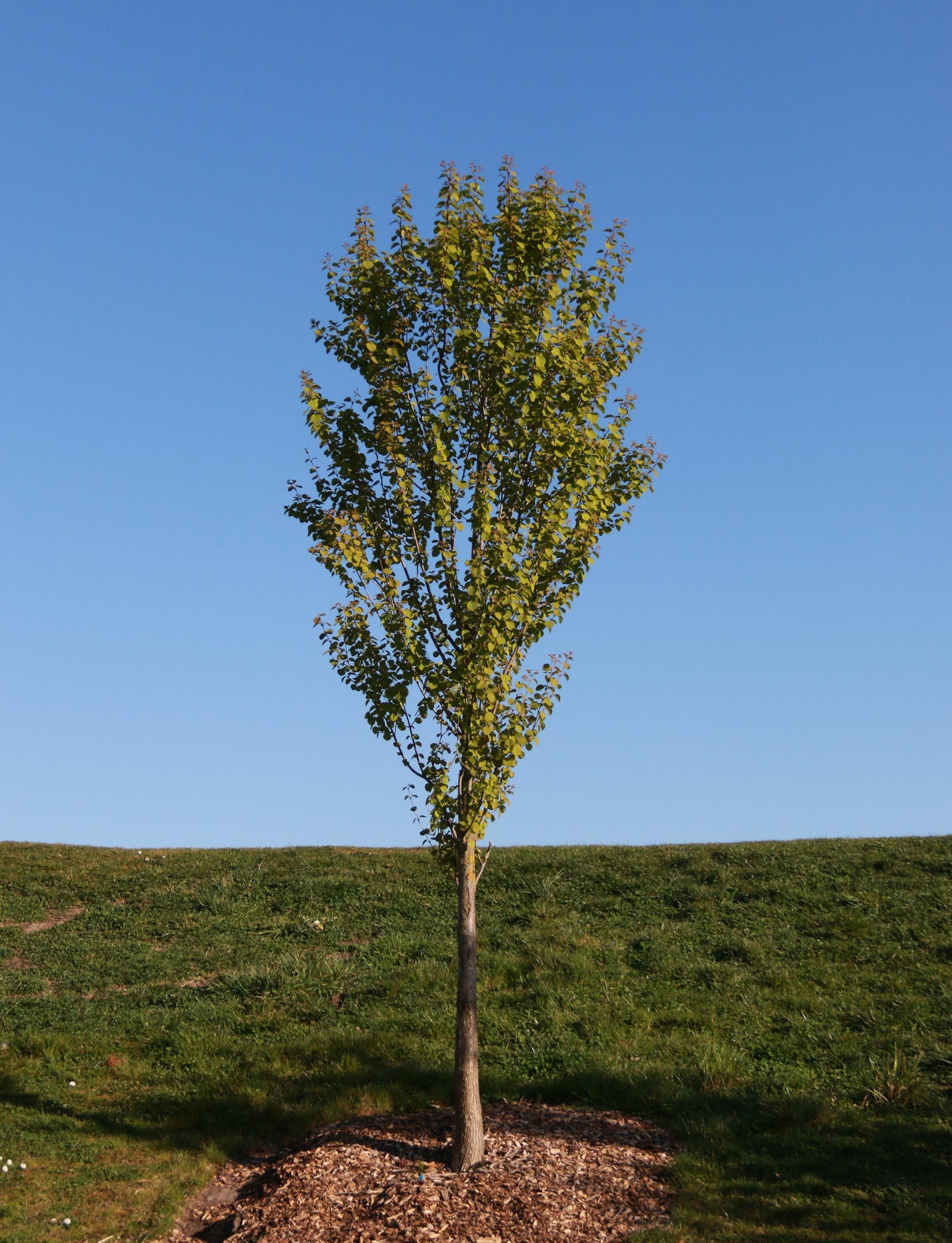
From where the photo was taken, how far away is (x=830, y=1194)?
9.61 m

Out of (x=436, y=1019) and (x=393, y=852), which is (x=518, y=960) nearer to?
→ (x=436, y=1019)

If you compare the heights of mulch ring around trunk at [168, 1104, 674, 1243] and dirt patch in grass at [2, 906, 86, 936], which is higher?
dirt patch in grass at [2, 906, 86, 936]

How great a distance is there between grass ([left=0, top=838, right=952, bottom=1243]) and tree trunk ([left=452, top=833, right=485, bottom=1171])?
6.60 feet

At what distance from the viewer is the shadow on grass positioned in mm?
9312

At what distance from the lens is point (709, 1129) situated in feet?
36.0

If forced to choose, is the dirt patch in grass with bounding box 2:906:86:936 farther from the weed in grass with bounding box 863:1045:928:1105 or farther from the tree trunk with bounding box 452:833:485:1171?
the weed in grass with bounding box 863:1045:928:1105

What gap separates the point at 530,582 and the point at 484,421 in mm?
1956

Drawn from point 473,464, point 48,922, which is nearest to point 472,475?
point 473,464

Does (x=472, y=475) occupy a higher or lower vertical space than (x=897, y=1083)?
higher

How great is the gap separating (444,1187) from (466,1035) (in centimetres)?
140

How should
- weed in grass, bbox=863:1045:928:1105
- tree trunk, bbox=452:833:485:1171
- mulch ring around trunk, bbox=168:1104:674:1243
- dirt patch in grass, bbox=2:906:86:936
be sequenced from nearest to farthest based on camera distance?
mulch ring around trunk, bbox=168:1104:674:1243
tree trunk, bbox=452:833:485:1171
weed in grass, bbox=863:1045:928:1105
dirt patch in grass, bbox=2:906:86:936

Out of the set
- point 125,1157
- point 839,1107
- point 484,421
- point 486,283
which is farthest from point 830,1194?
point 486,283

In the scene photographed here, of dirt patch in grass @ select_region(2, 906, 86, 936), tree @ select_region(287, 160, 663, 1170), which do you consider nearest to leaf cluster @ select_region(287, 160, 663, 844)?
tree @ select_region(287, 160, 663, 1170)

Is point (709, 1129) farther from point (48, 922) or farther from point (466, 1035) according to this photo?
point (48, 922)
